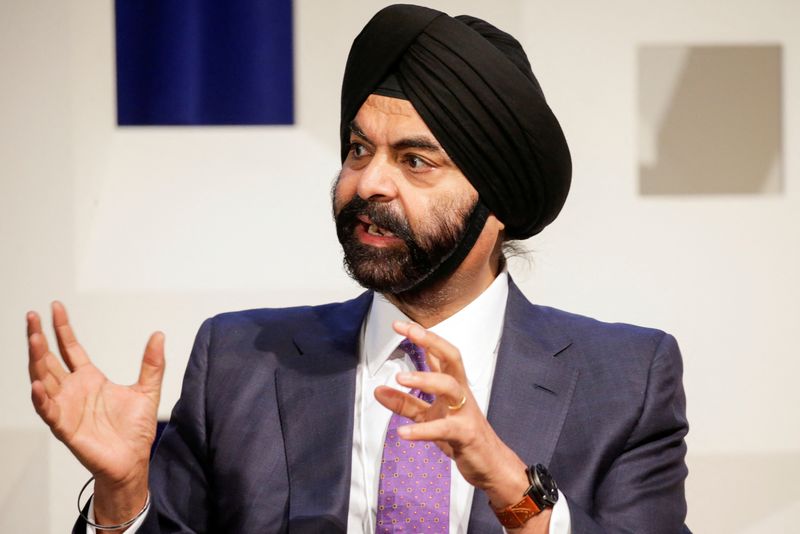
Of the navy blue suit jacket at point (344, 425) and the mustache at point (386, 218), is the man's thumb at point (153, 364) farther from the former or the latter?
the mustache at point (386, 218)

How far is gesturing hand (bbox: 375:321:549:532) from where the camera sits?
1424 millimetres

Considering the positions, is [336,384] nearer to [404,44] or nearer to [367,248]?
[367,248]

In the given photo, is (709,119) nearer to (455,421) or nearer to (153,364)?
(455,421)

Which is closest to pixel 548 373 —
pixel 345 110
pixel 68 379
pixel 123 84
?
pixel 345 110

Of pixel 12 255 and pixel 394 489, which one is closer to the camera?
pixel 394 489

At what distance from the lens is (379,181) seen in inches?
71.6

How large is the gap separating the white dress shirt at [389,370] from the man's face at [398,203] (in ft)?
0.41

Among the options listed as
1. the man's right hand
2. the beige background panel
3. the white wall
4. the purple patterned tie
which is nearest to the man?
the purple patterned tie

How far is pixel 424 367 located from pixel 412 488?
0.74 ft

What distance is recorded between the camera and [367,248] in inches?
72.6

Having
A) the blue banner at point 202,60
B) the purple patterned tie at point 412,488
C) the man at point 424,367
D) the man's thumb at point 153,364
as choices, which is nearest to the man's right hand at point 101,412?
the man's thumb at point 153,364

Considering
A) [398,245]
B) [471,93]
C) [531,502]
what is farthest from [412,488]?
[471,93]

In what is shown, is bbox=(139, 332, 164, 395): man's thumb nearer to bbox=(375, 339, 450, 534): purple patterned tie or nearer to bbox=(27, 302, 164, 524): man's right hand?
bbox=(27, 302, 164, 524): man's right hand

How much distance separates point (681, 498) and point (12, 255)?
160 centimetres
